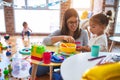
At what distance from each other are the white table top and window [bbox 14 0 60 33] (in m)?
3.48

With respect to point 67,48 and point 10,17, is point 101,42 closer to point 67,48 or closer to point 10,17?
point 67,48

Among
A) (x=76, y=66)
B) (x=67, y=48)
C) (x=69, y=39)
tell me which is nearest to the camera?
(x=76, y=66)

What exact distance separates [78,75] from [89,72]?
447mm

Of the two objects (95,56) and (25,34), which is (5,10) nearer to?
(25,34)

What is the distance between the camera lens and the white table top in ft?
3.07

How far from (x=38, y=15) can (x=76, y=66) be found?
3.85m

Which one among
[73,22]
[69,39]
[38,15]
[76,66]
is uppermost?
[38,15]

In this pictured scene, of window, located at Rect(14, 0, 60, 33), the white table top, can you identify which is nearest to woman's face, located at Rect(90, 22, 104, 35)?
the white table top

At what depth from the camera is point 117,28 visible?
4.17 metres

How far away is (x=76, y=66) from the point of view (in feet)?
3.49

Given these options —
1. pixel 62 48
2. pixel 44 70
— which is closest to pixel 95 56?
pixel 62 48

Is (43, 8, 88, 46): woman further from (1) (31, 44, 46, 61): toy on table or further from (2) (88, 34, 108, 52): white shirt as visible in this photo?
(1) (31, 44, 46, 61): toy on table

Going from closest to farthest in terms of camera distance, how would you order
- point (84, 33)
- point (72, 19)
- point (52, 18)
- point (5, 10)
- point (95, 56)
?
point (95, 56) → point (72, 19) → point (84, 33) → point (5, 10) → point (52, 18)

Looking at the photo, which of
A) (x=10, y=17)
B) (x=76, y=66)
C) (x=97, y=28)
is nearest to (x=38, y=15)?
(x=10, y=17)
